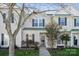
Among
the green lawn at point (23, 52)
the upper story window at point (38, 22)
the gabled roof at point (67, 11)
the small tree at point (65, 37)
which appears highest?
the gabled roof at point (67, 11)

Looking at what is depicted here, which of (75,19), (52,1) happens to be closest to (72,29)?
(75,19)

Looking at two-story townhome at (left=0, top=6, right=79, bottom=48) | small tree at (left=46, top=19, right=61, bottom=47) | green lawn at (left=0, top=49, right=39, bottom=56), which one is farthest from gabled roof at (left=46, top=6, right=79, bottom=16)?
green lawn at (left=0, top=49, right=39, bottom=56)

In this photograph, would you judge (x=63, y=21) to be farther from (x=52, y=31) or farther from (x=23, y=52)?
(x=23, y=52)

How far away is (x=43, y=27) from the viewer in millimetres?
5324

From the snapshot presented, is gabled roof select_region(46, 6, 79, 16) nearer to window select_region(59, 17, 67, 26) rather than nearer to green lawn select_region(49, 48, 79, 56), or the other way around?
window select_region(59, 17, 67, 26)

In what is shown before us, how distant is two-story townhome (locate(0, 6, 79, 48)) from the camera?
17.4 ft

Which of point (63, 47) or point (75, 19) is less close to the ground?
point (75, 19)

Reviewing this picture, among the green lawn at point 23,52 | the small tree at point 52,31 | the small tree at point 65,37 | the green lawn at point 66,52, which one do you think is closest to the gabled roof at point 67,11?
the small tree at point 52,31

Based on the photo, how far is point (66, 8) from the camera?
5.35 metres

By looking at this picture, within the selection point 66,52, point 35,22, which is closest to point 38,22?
point 35,22

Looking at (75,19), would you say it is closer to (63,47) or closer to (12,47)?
(63,47)

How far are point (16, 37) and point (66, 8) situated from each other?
81cm

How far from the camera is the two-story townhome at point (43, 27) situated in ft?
17.4

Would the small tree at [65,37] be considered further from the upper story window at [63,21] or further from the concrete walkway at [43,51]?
the concrete walkway at [43,51]
